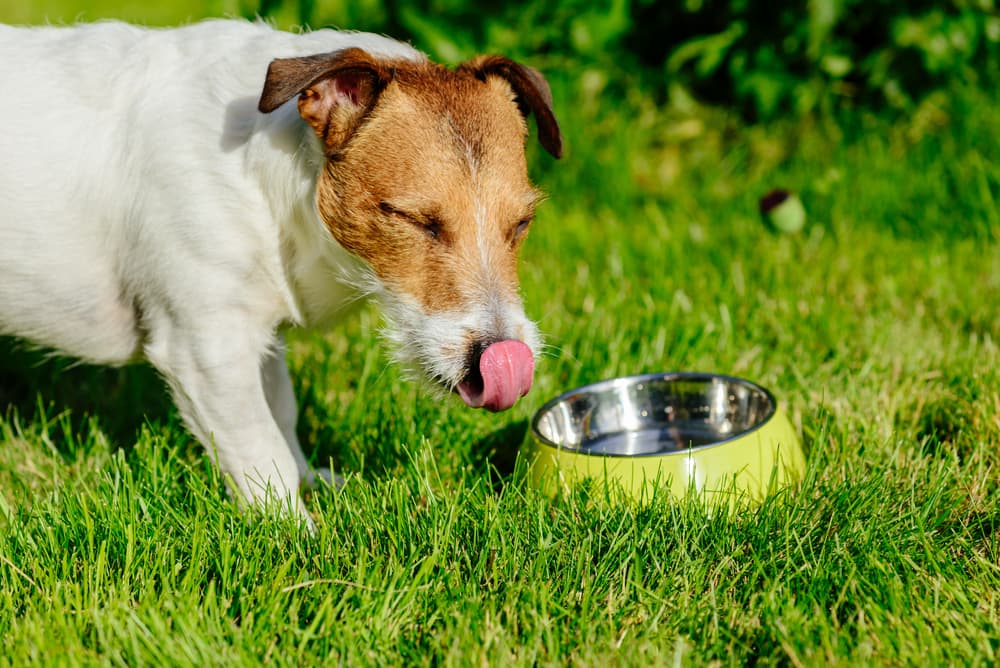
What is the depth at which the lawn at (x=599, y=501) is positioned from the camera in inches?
97.1

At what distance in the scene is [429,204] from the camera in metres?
2.77

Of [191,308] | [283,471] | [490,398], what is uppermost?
[191,308]

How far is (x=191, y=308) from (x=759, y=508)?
63.2 inches

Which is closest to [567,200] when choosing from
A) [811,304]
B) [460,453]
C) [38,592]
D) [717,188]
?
[717,188]

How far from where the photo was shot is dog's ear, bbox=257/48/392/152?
273cm

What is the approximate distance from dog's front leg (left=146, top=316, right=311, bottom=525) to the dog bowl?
0.73 m

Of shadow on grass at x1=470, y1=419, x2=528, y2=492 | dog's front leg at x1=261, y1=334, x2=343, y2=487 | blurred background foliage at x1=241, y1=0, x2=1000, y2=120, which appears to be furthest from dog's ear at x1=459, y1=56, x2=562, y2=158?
blurred background foliage at x1=241, y1=0, x2=1000, y2=120

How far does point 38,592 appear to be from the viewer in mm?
2625

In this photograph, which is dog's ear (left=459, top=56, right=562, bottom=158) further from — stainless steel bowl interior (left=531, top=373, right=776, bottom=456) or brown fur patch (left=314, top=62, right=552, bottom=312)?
stainless steel bowl interior (left=531, top=373, right=776, bottom=456)

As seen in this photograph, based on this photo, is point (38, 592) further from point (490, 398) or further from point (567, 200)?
point (567, 200)

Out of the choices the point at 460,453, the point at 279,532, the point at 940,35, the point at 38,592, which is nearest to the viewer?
the point at 38,592

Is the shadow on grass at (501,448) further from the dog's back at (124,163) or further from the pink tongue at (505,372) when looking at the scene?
the dog's back at (124,163)

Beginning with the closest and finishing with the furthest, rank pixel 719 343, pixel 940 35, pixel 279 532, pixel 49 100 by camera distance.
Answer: pixel 279 532 < pixel 49 100 < pixel 719 343 < pixel 940 35

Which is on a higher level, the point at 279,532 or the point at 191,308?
the point at 191,308
